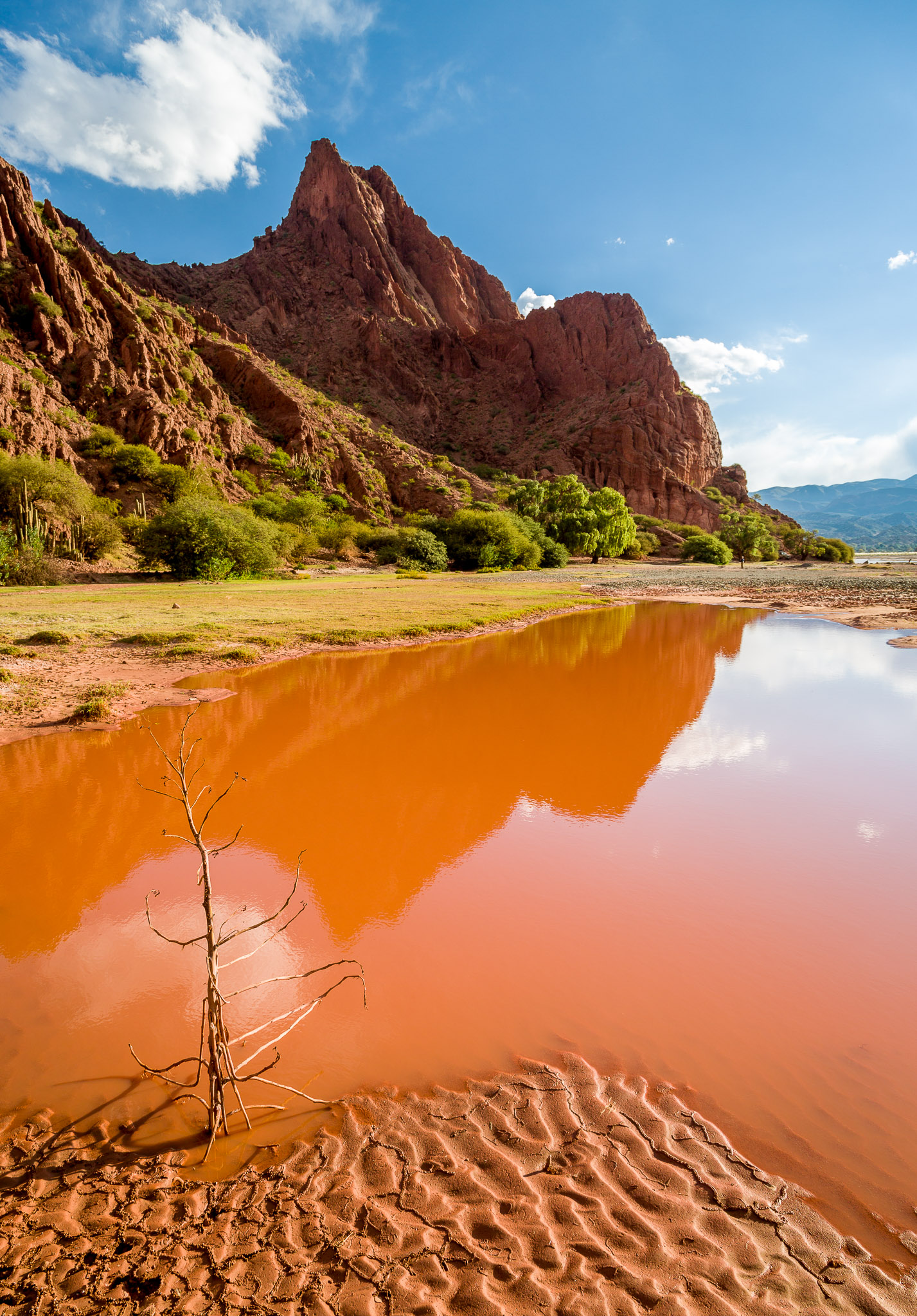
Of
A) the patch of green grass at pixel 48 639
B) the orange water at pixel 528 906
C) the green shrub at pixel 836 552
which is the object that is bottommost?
the orange water at pixel 528 906

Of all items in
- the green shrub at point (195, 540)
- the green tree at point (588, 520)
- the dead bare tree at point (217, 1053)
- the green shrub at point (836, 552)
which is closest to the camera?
the dead bare tree at point (217, 1053)

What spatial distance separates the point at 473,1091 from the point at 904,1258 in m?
2.23

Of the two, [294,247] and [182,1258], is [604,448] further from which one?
[182,1258]

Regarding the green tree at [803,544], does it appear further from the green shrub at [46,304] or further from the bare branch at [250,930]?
the bare branch at [250,930]

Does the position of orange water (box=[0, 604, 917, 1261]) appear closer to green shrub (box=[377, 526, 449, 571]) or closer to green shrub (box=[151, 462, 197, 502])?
green shrub (box=[377, 526, 449, 571])

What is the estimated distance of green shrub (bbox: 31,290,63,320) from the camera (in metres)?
60.0

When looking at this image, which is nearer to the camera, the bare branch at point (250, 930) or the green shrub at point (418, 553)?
the bare branch at point (250, 930)

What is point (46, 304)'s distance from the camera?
198 ft

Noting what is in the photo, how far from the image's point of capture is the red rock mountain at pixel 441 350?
4395 inches

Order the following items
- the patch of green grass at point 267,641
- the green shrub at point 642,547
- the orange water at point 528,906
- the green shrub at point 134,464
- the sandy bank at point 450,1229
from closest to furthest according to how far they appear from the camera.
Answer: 1. the sandy bank at point 450,1229
2. the orange water at point 528,906
3. the patch of green grass at point 267,641
4. the green shrub at point 134,464
5. the green shrub at point 642,547

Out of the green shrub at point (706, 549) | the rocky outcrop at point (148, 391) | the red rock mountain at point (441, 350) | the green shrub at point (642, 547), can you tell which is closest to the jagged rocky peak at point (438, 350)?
the red rock mountain at point (441, 350)

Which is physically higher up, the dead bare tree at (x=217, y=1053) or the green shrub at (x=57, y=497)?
the green shrub at (x=57, y=497)

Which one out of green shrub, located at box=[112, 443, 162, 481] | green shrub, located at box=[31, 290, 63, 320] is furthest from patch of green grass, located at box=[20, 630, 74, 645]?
green shrub, located at box=[31, 290, 63, 320]

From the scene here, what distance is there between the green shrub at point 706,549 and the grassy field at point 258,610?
5097cm
